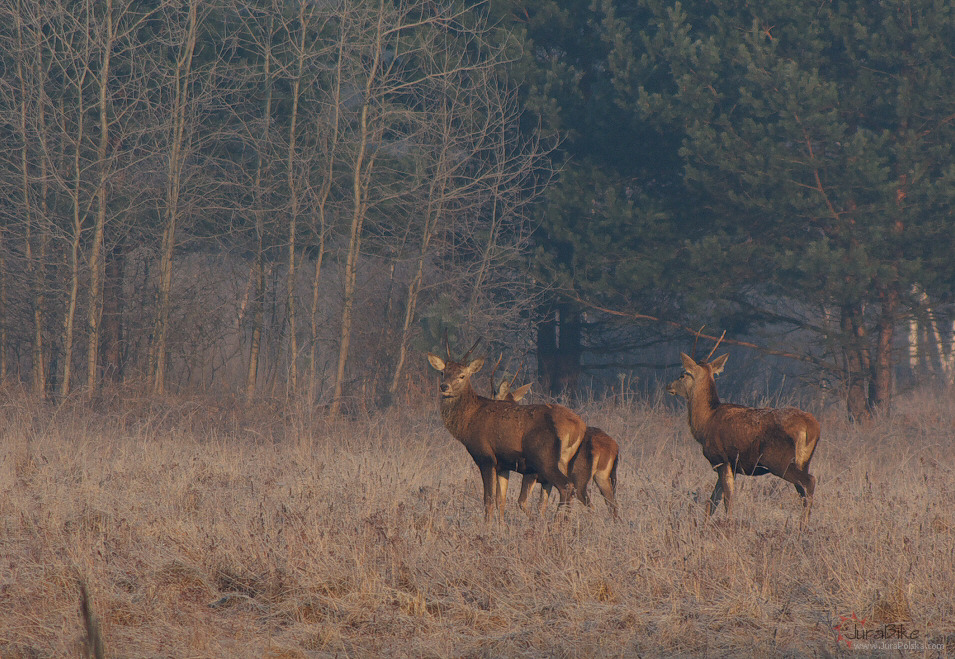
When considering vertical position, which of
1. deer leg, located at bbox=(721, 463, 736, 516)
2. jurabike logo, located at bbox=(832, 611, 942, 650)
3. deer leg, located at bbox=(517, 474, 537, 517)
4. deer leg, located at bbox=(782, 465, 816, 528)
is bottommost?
deer leg, located at bbox=(517, 474, 537, 517)

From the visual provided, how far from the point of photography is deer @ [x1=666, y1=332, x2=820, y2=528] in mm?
7176

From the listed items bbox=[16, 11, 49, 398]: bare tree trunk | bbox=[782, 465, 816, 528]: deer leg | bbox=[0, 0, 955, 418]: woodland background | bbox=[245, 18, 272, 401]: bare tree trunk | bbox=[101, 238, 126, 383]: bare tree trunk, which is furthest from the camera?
bbox=[101, 238, 126, 383]: bare tree trunk

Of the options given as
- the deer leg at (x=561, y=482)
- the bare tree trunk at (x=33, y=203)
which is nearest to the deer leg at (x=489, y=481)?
the deer leg at (x=561, y=482)

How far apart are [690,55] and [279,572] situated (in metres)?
11.9

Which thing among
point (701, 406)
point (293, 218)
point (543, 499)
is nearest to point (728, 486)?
point (701, 406)

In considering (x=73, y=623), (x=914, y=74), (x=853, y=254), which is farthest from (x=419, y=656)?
(x=914, y=74)

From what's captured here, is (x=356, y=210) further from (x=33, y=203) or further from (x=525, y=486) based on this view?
→ (x=525, y=486)

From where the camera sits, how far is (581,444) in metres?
7.35

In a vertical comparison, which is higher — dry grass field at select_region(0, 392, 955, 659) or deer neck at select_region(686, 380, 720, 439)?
deer neck at select_region(686, 380, 720, 439)

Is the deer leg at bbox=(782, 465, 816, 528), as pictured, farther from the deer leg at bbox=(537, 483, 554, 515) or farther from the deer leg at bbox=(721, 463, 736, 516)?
the deer leg at bbox=(537, 483, 554, 515)

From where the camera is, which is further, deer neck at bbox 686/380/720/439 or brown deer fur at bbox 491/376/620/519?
deer neck at bbox 686/380/720/439

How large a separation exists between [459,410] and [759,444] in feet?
7.71

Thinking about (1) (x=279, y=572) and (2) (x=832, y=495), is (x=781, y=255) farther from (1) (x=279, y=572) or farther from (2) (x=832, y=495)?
(1) (x=279, y=572)

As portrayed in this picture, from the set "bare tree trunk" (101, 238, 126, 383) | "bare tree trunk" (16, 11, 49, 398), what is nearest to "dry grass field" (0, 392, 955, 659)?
"bare tree trunk" (16, 11, 49, 398)
